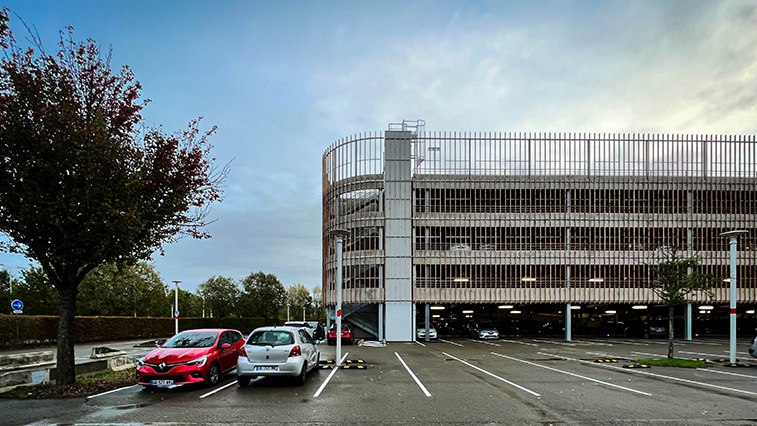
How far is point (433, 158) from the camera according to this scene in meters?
42.8

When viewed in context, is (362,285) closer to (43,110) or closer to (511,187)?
(511,187)

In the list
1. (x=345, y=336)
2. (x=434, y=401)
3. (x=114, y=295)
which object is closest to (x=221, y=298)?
→ (x=114, y=295)

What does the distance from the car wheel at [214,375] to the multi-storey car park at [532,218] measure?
26885 mm

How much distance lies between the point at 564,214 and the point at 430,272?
11.7m

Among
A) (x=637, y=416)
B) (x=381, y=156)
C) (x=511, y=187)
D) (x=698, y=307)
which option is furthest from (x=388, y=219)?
(x=637, y=416)

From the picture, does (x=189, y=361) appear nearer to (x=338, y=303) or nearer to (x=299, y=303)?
(x=338, y=303)

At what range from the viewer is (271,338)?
45.6 ft

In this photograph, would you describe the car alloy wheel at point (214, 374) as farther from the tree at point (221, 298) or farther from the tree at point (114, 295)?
the tree at point (221, 298)

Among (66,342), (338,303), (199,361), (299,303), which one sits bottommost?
(299,303)

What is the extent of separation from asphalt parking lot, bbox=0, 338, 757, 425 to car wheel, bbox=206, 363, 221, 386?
354 mm

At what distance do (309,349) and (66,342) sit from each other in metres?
6.21

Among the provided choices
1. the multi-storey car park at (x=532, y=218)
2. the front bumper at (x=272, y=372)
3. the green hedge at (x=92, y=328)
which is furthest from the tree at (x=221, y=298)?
the front bumper at (x=272, y=372)

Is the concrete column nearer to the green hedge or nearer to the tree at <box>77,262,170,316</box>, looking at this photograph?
the green hedge

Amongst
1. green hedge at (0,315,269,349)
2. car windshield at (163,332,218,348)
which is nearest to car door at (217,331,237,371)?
car windshield at (163,332,218,348)
